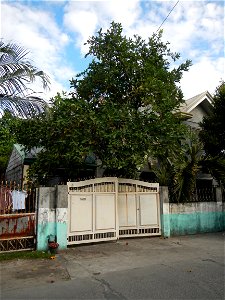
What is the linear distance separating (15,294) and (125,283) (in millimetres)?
1915

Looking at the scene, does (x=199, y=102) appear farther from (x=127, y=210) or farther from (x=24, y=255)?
(x=24, y=255)

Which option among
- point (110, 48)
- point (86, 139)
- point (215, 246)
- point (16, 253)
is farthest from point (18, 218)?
point (110, 48)

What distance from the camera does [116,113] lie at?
9367 millimetres

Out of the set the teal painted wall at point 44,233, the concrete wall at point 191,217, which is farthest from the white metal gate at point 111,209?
the teal painted wall at point 44,233

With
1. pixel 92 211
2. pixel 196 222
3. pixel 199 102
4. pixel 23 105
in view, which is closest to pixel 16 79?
pixel 23 105

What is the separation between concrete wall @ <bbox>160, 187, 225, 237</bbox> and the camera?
34.9 ft

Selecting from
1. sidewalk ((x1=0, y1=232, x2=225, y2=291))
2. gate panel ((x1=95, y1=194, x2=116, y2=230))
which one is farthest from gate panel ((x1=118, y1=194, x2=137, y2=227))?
sidewalk ((x1=0, y1=232, x2=225, y2=291))

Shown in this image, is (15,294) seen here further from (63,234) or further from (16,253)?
(63,234)

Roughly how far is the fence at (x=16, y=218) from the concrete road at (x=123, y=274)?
3.46 feet

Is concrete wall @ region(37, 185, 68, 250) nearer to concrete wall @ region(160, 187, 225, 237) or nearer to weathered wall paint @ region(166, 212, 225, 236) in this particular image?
concrete wall @ region(160, 187, 225, 237)

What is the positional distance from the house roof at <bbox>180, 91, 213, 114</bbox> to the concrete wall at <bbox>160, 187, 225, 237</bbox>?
6.11 m

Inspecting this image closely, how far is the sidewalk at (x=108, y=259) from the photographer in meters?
5.84

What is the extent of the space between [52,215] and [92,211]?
1337 mm

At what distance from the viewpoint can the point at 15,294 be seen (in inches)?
191
